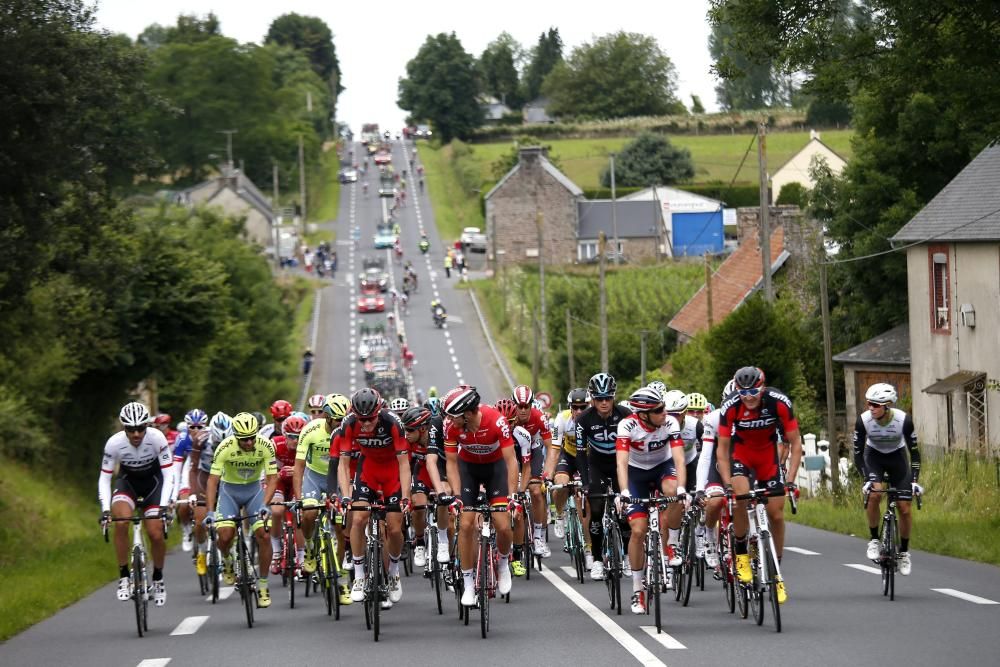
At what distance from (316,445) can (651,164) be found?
374 ft

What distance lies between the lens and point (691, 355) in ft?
170

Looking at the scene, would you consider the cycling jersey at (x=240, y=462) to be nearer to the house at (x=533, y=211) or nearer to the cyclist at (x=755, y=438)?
the cyclist at (x=755, y=438)

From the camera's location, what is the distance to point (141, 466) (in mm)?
15594

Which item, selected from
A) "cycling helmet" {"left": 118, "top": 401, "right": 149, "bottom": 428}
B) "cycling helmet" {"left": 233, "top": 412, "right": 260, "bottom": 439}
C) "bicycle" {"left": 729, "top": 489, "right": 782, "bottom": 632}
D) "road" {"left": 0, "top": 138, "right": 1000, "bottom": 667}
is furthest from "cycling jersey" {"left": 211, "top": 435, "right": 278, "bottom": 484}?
"bicycle" {"left": 729, "top": 489, "right": 782, "bottom": 632}

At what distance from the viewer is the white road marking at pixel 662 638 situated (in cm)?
1211

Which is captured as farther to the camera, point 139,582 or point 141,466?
point 141,466

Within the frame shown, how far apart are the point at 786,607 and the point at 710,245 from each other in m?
94.0

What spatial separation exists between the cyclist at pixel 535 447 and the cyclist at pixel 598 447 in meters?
2.00

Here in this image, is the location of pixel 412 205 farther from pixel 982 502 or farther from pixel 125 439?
pixel 125 439

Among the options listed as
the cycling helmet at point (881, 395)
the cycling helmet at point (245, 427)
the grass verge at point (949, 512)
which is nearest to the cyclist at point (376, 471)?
the cycling helmet at point (245, 427)

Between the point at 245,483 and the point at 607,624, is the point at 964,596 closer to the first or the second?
the point at 607,624

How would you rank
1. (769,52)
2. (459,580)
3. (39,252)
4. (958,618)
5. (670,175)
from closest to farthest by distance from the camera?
(958,618)
(459,580)
(769,52)
(39,252)
(670,175)

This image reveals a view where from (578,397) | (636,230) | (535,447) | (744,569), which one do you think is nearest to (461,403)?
(744,569)

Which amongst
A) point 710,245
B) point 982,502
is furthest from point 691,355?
point 710,245
